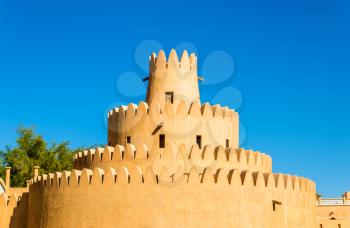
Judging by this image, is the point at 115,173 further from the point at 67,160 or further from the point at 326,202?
the point at 67,160

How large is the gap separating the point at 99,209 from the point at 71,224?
1.68 m

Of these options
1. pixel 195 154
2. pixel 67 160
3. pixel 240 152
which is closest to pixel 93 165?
pixel 195 154

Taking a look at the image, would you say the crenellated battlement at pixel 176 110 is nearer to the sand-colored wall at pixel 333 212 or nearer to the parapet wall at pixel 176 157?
the parapet wall at pixel 176 157

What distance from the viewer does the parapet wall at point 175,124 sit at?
26.2 meters

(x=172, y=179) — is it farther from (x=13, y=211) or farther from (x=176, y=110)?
(x=13, y=211)

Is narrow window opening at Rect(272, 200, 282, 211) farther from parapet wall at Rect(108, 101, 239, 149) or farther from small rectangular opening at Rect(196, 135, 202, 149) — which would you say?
small rectangular opening at Rect(196, 135, 202, 149)

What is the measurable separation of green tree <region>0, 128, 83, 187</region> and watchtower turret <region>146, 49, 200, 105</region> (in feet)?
79.3

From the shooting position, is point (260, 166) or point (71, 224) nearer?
point (71, 224)

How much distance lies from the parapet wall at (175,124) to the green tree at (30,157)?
967 inches

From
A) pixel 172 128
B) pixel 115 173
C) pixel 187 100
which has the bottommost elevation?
pixel 115 173

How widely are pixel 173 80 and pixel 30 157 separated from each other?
28.0 meters

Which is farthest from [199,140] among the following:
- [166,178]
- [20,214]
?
[20,214]

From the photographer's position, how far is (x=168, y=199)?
22766 mm

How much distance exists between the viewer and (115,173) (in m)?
Result: 23.9
